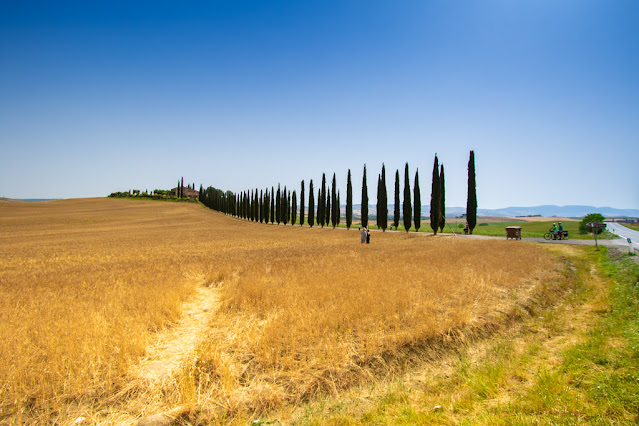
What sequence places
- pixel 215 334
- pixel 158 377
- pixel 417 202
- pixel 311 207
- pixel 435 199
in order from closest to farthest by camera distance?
pixel 158 377
pixel 215 334
pixel 435 199
pixel 417 202
pixel 311 207

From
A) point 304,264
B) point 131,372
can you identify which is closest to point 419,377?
point 131,372

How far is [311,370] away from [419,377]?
1.92 m

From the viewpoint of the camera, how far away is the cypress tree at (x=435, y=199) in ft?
131

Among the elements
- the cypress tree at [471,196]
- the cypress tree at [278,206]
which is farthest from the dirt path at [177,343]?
the cypress tree at [278,206]

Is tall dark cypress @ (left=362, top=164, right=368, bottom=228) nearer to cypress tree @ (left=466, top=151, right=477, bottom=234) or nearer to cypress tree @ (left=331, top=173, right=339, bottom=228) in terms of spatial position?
cypress tree @ (left=331, top=173, right=339, bottom=228)

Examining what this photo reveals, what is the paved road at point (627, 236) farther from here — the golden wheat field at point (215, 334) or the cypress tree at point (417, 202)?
the cypress tree at point (417, 202)

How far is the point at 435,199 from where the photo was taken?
41.9m

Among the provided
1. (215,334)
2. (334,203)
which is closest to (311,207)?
(334,203)

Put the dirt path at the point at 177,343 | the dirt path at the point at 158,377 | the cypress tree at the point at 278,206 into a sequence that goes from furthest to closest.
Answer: the cypress tree at the point at 278,206, the dirt path at the point at 177,343, the dirt path at the point at 158,377

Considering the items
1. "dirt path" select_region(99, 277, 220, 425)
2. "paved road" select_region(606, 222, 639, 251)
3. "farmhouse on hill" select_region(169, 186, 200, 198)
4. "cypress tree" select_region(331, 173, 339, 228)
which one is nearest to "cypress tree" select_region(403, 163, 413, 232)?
"cypress tree" select_region(331, 173, 339, 228)

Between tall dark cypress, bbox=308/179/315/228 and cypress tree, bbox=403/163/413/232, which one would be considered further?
tall dark cypress, bbox=308/179/315/228

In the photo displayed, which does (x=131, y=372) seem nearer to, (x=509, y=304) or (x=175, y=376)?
(x=175, y=376)

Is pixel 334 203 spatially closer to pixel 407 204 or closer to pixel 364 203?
pixel 364 203

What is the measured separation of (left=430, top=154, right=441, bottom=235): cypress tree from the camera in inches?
1576
